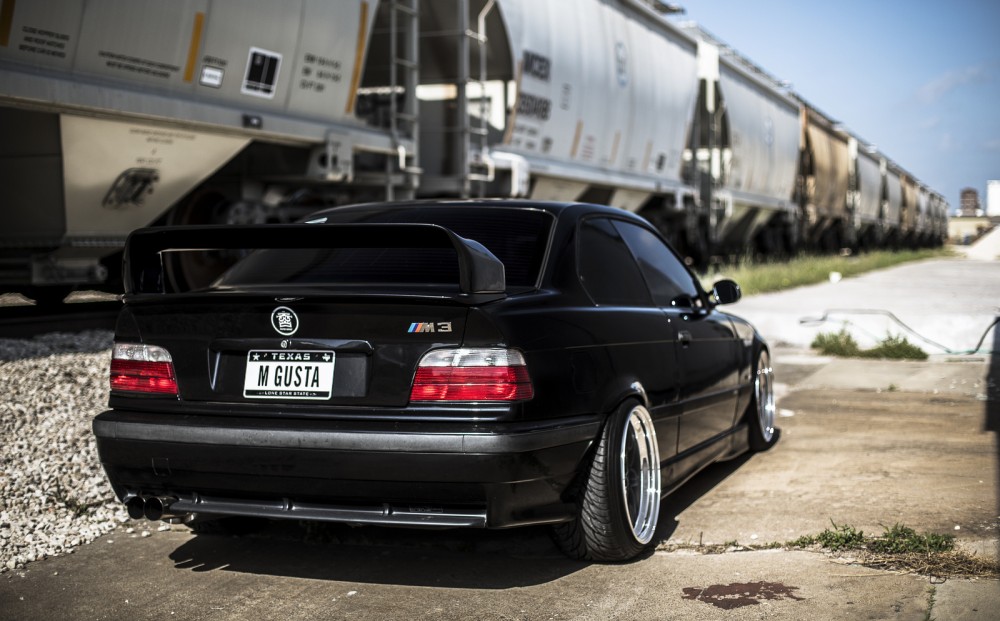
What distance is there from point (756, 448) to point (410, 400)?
314cm

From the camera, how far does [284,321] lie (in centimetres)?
344

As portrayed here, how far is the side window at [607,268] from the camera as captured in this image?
13.6ft

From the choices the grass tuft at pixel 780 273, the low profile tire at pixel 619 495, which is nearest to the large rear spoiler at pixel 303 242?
the low profile tire at pixel 619 495

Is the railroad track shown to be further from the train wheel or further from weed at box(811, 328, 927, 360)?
weed at box(811, 328, 927, 360)

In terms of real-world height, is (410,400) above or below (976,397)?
above

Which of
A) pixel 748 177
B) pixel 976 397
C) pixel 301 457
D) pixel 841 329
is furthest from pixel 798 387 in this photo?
pixel 748 177

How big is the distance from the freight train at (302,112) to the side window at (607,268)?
3.97 meters

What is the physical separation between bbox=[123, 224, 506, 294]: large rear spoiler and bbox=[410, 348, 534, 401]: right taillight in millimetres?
211

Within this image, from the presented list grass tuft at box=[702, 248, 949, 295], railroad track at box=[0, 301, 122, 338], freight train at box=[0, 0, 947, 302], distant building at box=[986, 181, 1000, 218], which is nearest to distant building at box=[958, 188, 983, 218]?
distant building at box=[986, 181, 1000, 218]

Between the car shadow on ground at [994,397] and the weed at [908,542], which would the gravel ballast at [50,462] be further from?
the car shadow on ground at [994,397]

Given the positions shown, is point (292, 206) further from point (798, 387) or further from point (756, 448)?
point (756, 448)

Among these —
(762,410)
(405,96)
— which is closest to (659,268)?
(762,410)

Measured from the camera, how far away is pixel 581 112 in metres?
13.3

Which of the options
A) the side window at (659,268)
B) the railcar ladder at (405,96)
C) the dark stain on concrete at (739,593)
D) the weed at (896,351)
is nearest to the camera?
the dark stain on concrete at (739,593)
